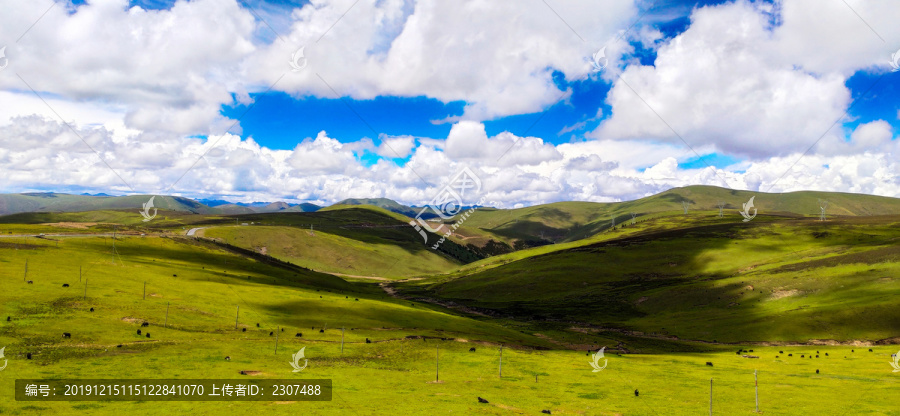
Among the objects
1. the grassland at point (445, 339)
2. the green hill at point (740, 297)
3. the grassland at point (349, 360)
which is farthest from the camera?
the green hill at point (740, 297)

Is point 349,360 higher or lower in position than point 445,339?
lower

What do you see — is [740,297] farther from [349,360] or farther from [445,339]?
[349,360]

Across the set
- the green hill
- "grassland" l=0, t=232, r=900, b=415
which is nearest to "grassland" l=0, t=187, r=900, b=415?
"grassland" l=0, t=232, r=900, b=415

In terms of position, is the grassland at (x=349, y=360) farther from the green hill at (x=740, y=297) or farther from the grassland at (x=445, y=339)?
the green hill at (x=740, y=297)

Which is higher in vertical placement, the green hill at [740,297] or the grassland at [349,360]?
the green hill at [740,297]

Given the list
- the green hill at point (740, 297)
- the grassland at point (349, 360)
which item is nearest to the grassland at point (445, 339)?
the grassland at point (349, 360)

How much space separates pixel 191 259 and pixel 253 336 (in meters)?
92.6

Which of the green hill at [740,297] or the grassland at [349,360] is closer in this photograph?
the grassland at [349,360]

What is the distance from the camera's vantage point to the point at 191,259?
140 meters

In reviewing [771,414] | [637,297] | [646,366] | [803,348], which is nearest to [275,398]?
[771,414]

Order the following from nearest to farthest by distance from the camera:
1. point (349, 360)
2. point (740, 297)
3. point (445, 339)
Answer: point (349, 360)
point (445, 339)
point (740, 297)

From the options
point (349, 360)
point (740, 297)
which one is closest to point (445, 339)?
point (349, 360)

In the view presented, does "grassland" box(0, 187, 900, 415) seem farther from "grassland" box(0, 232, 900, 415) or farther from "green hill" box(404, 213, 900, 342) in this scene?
"green hill" box(404, 213, 900, 342)

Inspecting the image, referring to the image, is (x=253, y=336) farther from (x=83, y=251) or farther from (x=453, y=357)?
(x=83, y=251)
